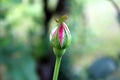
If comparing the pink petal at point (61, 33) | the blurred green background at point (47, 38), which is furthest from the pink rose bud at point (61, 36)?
the blurred green background at point (47, 38)

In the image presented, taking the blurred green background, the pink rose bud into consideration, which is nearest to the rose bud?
the pink rose bud

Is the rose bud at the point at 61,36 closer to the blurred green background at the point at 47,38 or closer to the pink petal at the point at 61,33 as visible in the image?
the pink petal at the point at 61,33

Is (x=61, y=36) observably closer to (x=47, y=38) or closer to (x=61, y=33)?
(x=61, y=33)

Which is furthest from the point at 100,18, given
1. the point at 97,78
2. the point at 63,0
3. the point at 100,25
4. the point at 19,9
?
the point at 97,78

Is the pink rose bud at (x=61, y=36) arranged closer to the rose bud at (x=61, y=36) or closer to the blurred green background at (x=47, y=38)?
the rose bud at (x=61, y=36)

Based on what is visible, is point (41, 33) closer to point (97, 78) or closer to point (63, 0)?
point (63, 0)

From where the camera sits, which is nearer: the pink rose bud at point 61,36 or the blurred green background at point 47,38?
the pink rose bud at point 61,36
